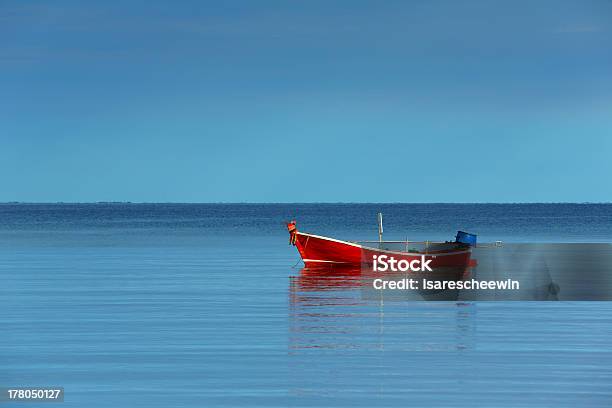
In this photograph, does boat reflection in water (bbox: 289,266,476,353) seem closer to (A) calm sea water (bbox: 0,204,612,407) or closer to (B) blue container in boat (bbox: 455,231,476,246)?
(A) calm sea water (bbox: 0,204,612,407)

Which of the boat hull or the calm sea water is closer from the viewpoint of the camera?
the calm sea water

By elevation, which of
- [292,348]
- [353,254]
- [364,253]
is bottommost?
[292,348]

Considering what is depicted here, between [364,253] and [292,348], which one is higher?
[364,253]

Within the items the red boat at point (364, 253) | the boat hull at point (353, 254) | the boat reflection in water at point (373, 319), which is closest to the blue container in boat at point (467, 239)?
the red boat at point (364, 253)

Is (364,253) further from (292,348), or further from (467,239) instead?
(292,348)

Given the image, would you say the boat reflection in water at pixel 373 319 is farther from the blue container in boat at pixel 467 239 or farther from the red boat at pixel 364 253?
the blue container in boat at pixel 467 239

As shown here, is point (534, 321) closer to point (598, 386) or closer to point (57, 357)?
point (598, 386)

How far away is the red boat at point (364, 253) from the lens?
44750mm

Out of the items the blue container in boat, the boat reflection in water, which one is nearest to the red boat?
the blue container in boat

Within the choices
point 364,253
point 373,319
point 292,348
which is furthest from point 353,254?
point 292,348

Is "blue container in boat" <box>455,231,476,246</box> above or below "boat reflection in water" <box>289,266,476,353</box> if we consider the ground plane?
above

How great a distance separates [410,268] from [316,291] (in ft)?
34.5

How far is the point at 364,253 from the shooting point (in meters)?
46.8

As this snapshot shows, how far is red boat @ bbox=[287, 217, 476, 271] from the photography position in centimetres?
4475
